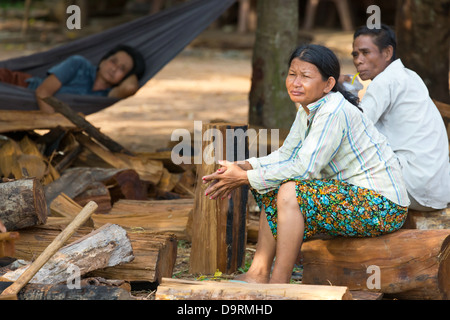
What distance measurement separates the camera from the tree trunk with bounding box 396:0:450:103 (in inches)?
205

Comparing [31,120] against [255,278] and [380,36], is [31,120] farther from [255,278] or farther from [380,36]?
[380,36]

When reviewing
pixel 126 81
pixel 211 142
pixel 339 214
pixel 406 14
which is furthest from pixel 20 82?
pixel 339 214

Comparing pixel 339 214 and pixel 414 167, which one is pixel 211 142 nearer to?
pixel 339 214

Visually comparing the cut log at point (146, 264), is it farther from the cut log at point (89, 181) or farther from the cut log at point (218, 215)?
the cut log at point (89, 181)

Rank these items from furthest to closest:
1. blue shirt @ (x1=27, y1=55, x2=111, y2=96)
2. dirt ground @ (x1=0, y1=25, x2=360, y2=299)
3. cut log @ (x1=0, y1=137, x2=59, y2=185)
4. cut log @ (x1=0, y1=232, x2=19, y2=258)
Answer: dirt ground @ (x1=0, y1=25, x2=360, y2=299), blue shirt @ (x1=27, y1=55, x2=111, y2=96), cut log @ (x1=0, y1=137, x2=59, y2=185), cut log @ (x1=0, y1=232, x2=19, y2=258)

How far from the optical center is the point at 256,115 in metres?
5.36

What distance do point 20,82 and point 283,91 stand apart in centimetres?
212

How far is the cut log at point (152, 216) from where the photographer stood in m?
3.75

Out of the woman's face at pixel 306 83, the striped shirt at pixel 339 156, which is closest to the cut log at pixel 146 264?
the striped shirt at pixel 339 156

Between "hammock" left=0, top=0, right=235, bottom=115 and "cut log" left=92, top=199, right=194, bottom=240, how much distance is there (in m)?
1.64

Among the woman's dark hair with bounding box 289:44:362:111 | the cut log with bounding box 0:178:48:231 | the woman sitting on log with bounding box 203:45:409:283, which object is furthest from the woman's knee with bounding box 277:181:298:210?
the cut log with bounding box 0:178:48:231

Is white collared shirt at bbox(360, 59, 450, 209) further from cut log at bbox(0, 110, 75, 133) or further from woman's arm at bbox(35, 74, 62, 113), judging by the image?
woman's arm at bbox(35, 74, 62, 113)

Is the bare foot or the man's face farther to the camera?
the man's face

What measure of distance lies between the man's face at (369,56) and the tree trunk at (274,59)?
1895 mm
